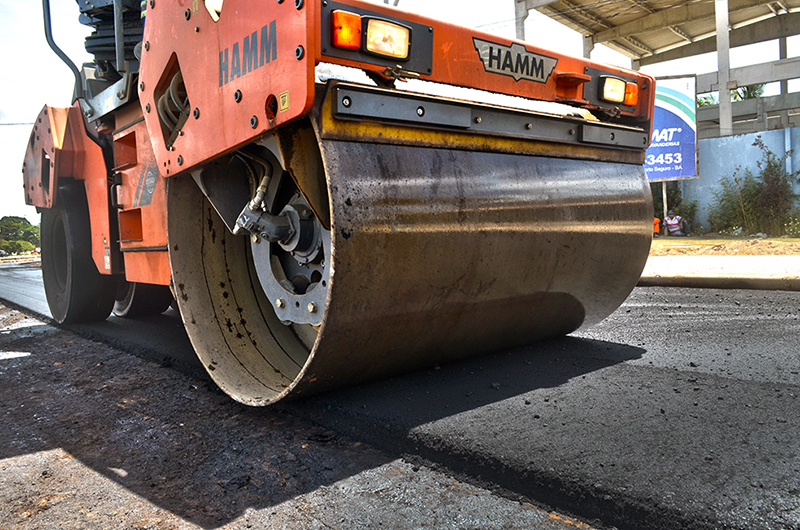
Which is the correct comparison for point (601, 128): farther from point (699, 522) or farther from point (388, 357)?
point (699, 522)

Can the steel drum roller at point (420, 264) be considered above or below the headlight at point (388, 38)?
below

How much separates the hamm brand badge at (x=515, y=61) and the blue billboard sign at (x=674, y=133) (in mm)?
11924

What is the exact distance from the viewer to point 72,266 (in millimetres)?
4121

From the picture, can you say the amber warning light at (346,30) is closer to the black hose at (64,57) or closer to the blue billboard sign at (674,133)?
the black hose at (64,57)

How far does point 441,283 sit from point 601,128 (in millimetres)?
1133

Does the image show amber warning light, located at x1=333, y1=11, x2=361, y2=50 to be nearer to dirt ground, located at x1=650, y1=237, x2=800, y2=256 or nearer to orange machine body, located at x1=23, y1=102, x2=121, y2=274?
orange machine body, located at x1=23, y1=102, x2=121, y2=274

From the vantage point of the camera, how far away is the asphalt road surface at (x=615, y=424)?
58.4 inches

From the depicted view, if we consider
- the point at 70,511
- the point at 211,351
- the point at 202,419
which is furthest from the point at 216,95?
the point at 70,511

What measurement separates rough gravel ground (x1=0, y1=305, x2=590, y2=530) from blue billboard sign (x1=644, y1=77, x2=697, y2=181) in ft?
42.5

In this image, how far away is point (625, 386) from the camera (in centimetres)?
234

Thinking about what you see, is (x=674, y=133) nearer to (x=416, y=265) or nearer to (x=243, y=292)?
(x=243, y=292)

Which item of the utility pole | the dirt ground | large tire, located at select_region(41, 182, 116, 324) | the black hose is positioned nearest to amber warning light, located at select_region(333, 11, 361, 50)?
the black hose

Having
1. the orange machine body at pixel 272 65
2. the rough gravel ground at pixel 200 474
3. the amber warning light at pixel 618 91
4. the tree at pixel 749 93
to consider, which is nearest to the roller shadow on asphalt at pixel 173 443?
the rough gravel ground at pixel 200 474

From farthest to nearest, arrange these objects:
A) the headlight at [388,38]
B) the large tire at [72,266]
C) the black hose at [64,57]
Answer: the large tire at [72,266] < the black hose at [64,57] < the headlight at [388,38]
